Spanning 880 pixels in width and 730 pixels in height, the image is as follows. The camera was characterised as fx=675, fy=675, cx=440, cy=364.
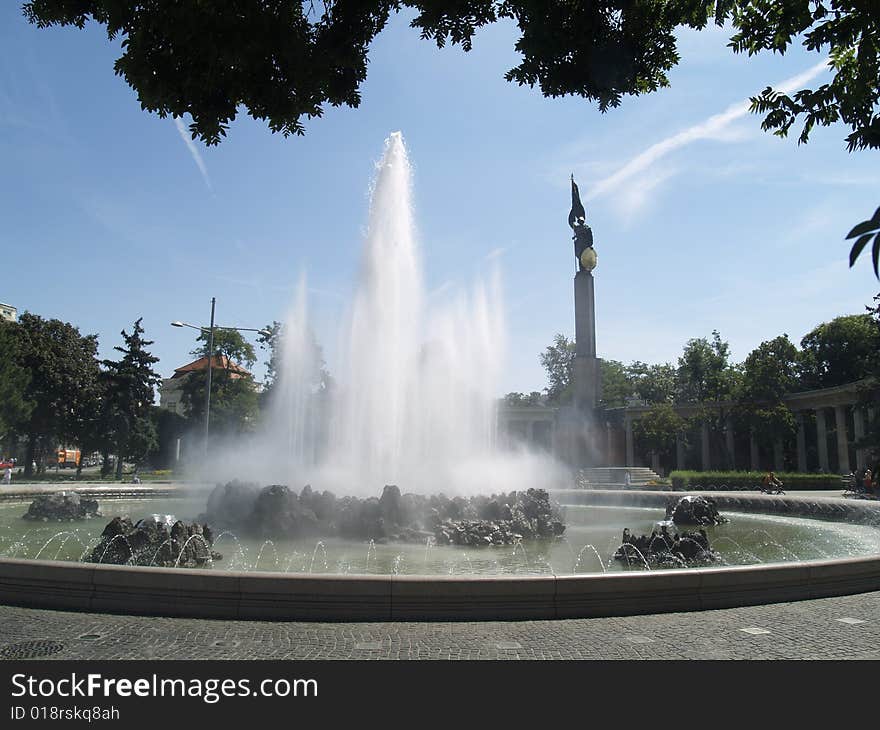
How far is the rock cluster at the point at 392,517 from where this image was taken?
1630 centimetres

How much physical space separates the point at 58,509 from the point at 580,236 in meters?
48.1

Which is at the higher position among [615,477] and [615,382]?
[615,382]

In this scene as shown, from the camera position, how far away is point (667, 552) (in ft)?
41.9

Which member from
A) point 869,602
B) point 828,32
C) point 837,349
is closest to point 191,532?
point 869,602

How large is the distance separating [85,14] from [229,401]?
58.3 metres

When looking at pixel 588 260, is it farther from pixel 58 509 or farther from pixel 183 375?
pixel 183 375

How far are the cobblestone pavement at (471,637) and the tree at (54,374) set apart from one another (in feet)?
166

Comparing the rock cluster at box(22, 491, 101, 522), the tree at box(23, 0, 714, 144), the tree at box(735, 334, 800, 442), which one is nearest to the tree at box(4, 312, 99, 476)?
A: the rock cluster at box(22, 491, 101, 522)

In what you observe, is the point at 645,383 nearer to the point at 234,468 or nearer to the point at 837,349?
the point at 837,349

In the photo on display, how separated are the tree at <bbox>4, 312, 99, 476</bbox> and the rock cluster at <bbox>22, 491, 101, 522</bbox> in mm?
33620

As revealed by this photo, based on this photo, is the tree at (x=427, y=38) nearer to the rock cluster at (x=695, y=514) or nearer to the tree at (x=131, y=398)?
the rock cluster at (x=695, y=514)

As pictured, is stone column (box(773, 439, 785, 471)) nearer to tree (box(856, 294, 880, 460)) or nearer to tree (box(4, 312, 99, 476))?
tree (box(856, 294, 880, 460))

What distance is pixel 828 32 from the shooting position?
21.6 ft

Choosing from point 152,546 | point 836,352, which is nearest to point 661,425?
point 836,352
